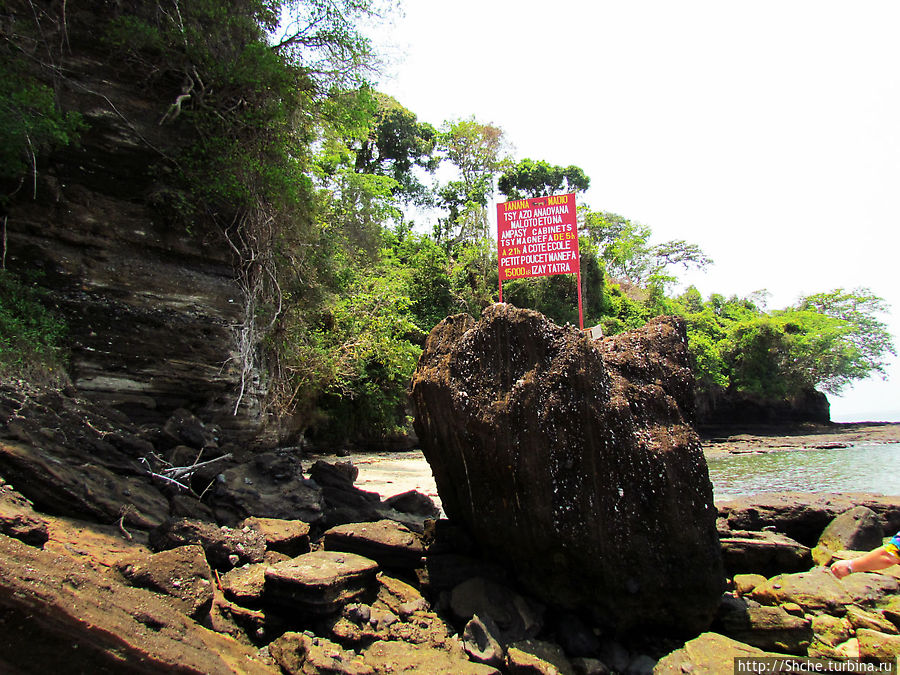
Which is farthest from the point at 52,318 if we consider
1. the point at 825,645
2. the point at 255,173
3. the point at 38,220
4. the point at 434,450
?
the point at 825,645

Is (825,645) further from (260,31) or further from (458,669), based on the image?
(260,31)

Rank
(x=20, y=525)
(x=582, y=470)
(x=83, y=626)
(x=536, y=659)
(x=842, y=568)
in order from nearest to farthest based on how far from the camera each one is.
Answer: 1. (x=83, y=626)
2. (x=20, y=525)
3. (x=842, y=568)
4. (x=536, y=659)
5. (x=582, y=470)

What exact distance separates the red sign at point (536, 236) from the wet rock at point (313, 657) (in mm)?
11263

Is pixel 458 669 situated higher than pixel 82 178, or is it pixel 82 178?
pixel 82 178

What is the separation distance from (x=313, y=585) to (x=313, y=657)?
1.98 ft

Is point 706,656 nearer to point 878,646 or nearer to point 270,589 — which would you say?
point 878,646

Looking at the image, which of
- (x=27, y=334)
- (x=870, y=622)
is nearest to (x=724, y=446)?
(x=870, y=622)

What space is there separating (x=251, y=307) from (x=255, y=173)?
100 inches

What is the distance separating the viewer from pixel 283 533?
17.9 feet

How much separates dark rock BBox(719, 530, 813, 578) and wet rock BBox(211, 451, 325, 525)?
5564 mm

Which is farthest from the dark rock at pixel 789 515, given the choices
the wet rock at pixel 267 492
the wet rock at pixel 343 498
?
the wet rock at pixel 267 492

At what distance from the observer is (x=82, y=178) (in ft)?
24.1

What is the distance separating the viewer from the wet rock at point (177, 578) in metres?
3.52

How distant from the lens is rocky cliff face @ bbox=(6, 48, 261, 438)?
6.72m
